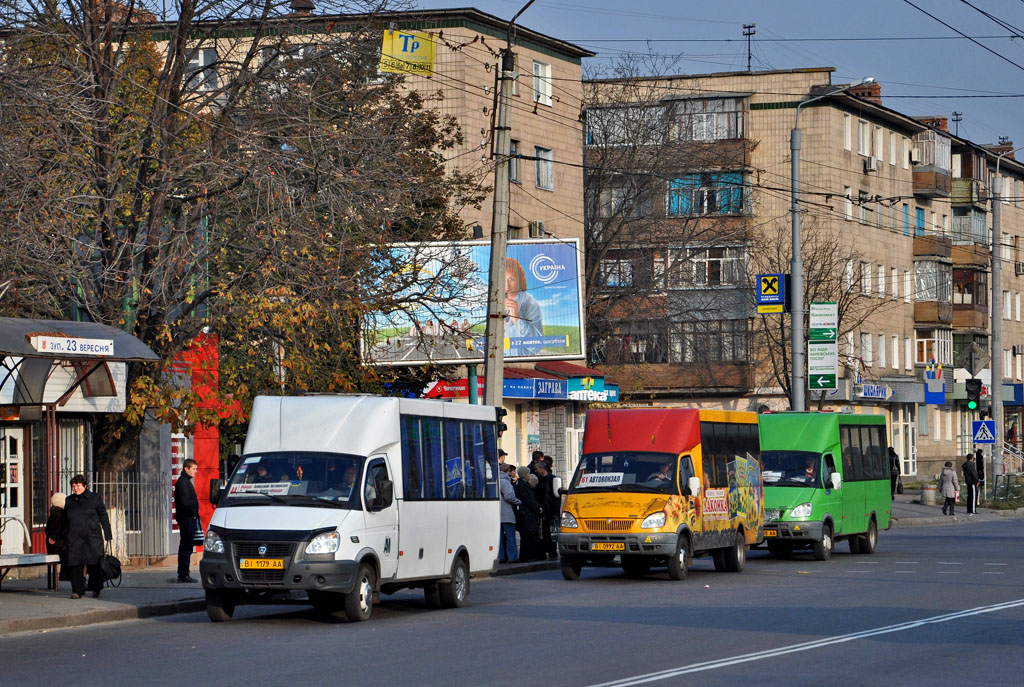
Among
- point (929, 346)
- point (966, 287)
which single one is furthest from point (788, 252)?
point (966, 287)

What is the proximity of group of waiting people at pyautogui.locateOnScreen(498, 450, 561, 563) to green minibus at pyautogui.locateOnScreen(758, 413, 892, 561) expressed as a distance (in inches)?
157

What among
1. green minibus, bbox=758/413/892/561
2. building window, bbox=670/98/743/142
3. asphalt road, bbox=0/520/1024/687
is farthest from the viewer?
building window, bbox=670/98/743/142

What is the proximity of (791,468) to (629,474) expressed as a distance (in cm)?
618

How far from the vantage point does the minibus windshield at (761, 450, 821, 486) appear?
1128 inches

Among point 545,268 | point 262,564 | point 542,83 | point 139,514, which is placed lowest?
point 139,514

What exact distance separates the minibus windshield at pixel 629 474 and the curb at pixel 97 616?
6.60 metres

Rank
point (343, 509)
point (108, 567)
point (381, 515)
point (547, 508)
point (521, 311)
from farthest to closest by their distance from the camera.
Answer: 1. point (521, 311)
2. point (547, 508)
3. point (108, 567)
4. point (381, 515)
5. point (343, 509)

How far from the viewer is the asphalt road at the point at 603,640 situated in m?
12.5

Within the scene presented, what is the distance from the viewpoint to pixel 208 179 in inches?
886

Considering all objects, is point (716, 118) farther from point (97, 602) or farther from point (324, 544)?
point (324, 544)

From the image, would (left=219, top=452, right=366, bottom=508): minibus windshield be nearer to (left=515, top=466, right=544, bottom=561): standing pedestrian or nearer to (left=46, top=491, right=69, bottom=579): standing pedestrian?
(left=46, top=491, right=69, bottom=579): standing pedestrian

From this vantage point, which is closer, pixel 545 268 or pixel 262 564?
pixel 262 564

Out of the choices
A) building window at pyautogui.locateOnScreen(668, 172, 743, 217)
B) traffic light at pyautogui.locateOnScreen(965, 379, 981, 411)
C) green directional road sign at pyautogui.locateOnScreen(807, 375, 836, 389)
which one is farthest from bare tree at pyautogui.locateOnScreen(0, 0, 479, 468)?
building window at pyautogui.locateOnScreen(668, 172, 743, 217)

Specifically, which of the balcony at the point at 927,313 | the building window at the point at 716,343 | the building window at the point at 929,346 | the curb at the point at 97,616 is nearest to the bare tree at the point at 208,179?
the curb at the point at 97,616
